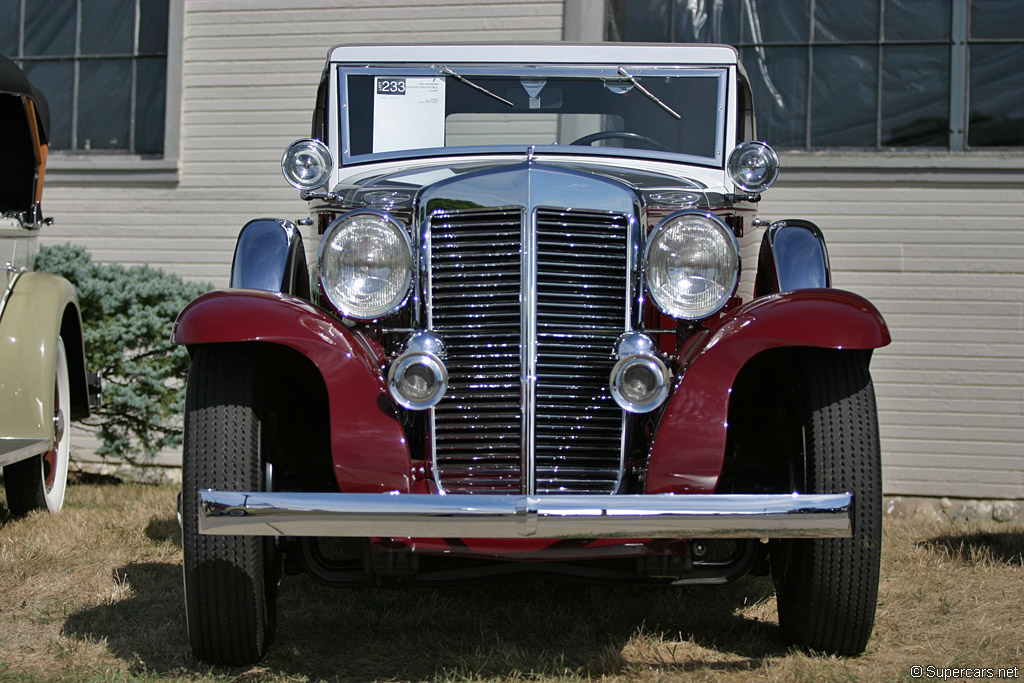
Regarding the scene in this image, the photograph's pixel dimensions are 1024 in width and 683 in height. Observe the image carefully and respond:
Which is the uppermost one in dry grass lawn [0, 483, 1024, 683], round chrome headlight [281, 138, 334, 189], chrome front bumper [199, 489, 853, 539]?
round chrome headlight [281, 138, 334, 189]

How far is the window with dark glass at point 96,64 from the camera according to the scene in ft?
22.2

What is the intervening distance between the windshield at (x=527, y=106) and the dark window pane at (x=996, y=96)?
2976mm

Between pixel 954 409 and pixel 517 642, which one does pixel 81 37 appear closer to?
pixel 517 642

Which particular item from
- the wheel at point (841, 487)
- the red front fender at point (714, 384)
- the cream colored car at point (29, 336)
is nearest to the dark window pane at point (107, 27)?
the cream colored car at point (29, 336)

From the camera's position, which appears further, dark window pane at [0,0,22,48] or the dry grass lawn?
dark window pane at [0,0,22,48]

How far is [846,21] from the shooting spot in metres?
6.04

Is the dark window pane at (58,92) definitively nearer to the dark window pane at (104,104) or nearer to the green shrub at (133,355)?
the dark window pane at (104,104)

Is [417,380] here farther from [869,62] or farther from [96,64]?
[96,64]

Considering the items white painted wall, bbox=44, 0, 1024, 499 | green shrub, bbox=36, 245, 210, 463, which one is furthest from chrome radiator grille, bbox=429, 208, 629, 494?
green shrub, bbox=36, 245, 210, 463

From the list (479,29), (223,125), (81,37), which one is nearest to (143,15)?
(81,37)

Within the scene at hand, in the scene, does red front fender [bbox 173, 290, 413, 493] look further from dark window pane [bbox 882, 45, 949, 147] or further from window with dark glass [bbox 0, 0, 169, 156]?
window with dark glass [bbox 0, 0, 169, 156]

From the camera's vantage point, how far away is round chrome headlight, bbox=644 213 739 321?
2.68 m

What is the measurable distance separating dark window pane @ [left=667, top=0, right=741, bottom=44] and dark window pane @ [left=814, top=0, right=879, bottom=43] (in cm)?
51

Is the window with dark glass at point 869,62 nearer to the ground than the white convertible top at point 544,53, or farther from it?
farther from it
